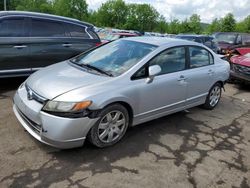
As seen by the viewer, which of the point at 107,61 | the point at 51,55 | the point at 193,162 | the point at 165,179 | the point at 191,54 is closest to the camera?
the point at 165,179

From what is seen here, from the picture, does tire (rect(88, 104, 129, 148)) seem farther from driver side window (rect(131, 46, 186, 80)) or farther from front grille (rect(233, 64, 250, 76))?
front grille (rect(233, 64, 250, 76))

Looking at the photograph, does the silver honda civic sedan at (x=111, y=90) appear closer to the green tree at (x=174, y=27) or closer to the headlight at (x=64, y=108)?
the headlight at (x=64, y=108)

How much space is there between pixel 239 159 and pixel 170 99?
1.38 metres

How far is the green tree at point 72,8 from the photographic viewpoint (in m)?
79.9

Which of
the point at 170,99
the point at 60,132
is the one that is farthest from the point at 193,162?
the point at 60,132

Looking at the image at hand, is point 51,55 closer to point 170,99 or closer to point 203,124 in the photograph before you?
point 170,99

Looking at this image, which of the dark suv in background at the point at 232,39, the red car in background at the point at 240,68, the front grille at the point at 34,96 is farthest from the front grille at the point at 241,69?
the front grille at the point at 34,96

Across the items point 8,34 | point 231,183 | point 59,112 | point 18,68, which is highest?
point 8,34

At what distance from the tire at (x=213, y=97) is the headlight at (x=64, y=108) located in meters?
3.22

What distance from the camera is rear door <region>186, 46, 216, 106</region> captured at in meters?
4.94

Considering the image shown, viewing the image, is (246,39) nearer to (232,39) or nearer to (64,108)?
(232,39)

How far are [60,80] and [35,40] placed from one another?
2579 mm

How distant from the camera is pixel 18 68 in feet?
19.2

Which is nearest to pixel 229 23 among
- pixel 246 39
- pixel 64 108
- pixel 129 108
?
pixel 246 39
